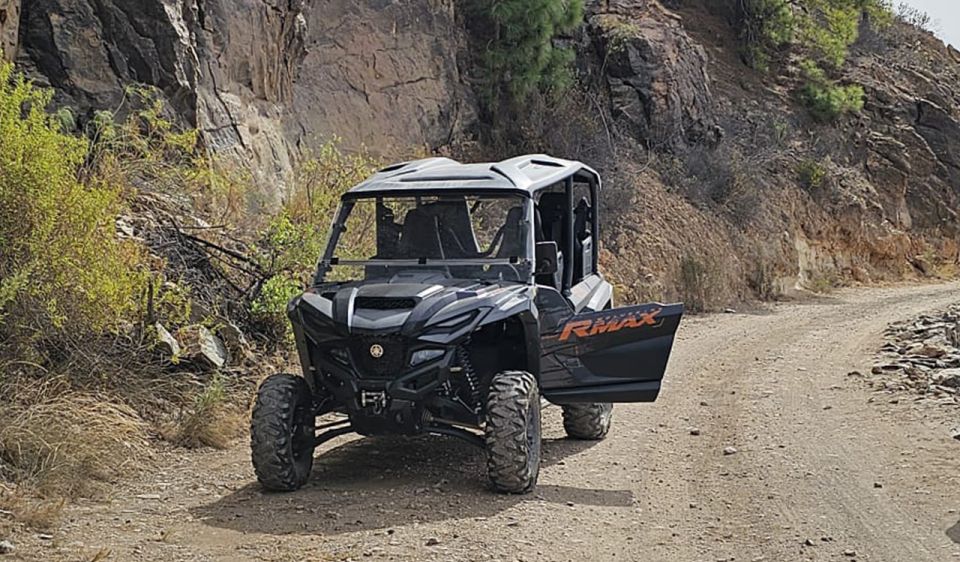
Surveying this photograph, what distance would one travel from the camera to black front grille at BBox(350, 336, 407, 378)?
278 inches

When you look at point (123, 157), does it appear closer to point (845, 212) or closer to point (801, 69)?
point (845, 212)

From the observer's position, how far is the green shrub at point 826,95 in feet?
105

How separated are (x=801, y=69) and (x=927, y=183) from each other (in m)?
5.17

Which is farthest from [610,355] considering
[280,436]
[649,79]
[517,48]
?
[649,79]

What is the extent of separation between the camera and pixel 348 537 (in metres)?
6.30

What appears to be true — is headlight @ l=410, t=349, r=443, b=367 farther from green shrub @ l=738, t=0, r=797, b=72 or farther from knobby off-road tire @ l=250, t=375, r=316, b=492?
green shrub @ l=738, t=0, r=797, b=72

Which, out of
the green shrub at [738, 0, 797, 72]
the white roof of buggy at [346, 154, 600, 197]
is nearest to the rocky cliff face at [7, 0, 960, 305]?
the green shrub at [738, 0, 797, 72]

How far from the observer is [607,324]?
26.2ft

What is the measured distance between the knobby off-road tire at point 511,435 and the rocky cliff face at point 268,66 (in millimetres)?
7681

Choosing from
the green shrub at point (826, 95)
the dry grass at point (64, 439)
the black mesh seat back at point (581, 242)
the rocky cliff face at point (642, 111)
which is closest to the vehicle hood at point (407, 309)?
the dry grass at point (64, 439)

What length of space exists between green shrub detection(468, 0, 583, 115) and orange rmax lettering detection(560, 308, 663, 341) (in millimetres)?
15078

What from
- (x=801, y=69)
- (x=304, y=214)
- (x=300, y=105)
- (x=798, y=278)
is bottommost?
(x=798, y=278)

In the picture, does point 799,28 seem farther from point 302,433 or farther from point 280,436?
point 280,436

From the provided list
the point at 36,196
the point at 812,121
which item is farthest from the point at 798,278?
the point at 36,196
